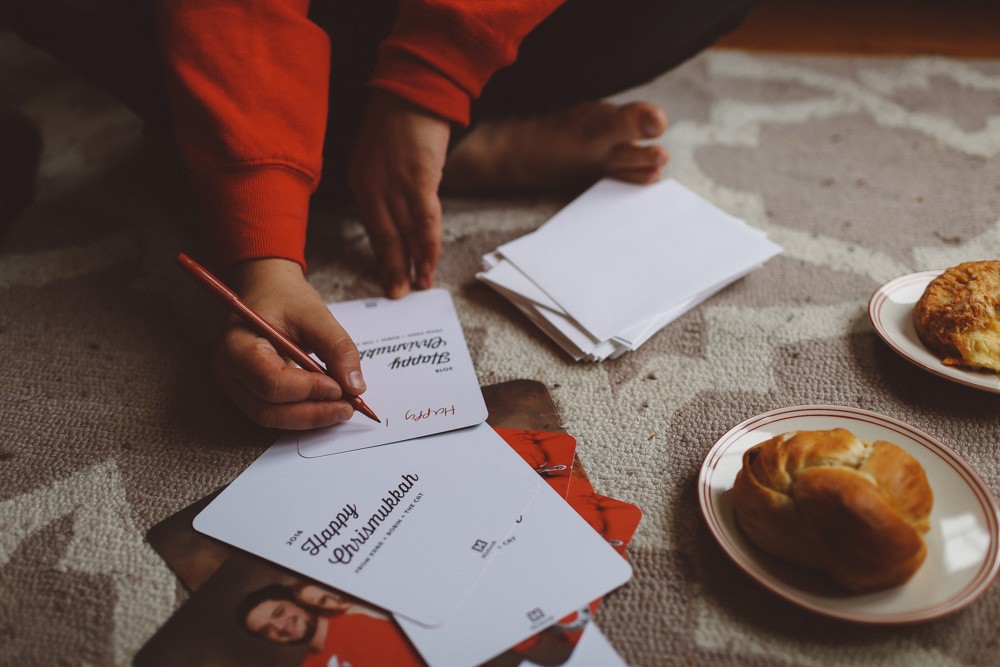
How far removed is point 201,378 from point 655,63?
0.80m

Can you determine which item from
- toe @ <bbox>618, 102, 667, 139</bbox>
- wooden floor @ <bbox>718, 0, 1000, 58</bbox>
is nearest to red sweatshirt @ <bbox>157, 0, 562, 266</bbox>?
toe @ <bbox>618, 102, 667, 139</bbox>

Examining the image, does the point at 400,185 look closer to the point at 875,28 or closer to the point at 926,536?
the point at 926,536

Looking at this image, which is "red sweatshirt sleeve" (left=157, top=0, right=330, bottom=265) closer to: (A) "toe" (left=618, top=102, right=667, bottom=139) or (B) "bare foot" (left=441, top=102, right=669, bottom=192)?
(B) "bare foot" (left=441, top=102, right=669, bottom=192)

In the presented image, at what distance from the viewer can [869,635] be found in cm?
52

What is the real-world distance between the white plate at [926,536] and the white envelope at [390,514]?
176 mm

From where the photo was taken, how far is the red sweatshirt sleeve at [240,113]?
0.73 metres

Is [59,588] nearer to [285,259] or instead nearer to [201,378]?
[201,378]

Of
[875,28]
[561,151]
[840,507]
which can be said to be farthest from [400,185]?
[875,28]

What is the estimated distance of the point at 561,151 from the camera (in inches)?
39.8

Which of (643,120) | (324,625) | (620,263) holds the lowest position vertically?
(324,625)

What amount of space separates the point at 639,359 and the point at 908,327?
0.97ft

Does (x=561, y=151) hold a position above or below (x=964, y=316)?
below

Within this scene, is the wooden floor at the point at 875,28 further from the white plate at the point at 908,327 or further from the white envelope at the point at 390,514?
the white envelope at the point at 390,514

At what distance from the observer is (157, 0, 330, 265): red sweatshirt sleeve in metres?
0.73
